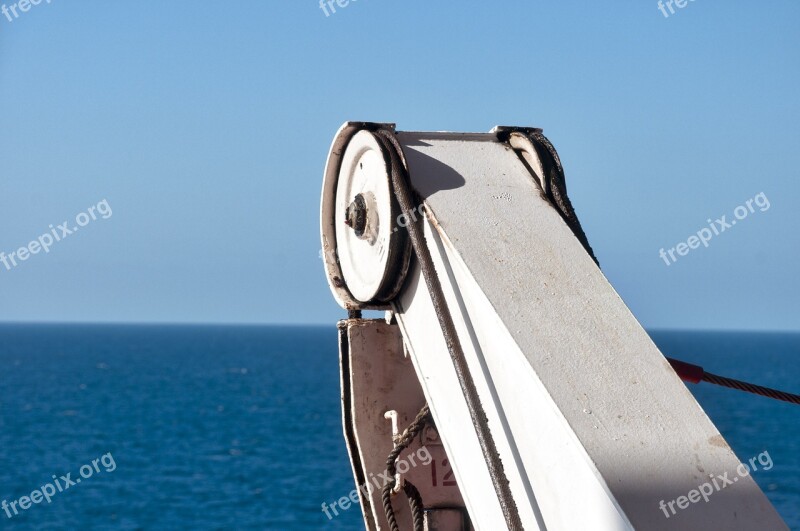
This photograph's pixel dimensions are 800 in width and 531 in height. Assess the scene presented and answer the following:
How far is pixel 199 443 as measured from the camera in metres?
47.5

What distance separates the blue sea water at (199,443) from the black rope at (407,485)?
80 centimetres

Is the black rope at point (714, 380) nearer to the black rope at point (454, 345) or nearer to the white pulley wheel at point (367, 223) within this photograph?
the black rope at point (454, 345)

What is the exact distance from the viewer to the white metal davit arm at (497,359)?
229 cm

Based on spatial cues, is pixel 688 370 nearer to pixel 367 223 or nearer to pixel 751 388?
pixel 751 388

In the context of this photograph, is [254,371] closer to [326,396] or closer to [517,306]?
[326,396]

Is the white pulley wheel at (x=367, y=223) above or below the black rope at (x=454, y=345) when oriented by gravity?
above

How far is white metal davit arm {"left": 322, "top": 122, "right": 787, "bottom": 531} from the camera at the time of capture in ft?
7.53

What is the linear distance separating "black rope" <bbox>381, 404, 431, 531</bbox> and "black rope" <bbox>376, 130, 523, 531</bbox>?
65 centimetres

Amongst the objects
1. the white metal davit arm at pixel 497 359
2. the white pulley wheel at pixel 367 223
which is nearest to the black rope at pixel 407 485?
the white metal davit arm at pixel 497 359

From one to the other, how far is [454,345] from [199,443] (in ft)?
151

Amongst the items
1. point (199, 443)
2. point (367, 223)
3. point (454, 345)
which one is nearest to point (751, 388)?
point (454, 345)

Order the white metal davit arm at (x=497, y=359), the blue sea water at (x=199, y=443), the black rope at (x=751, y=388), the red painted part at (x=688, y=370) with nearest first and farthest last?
the white metal davit arm at (x=497, y=359) → the red painted part at (x=688, y=370) → the black rope at (x=751, y=388) → the blue sea water at (x=199, y=443)

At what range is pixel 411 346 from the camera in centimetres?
313

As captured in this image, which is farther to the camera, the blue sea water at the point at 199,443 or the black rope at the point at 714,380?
the blue sea water at the point at 199,443
